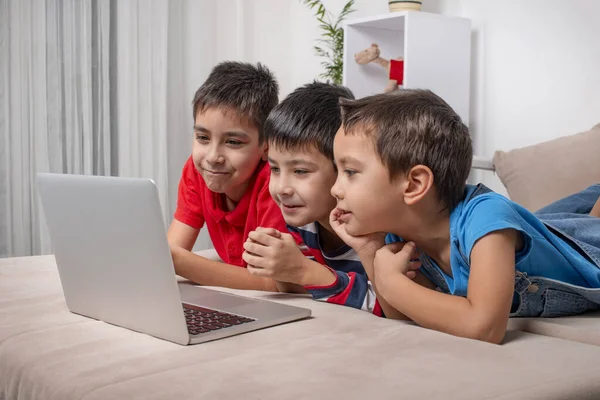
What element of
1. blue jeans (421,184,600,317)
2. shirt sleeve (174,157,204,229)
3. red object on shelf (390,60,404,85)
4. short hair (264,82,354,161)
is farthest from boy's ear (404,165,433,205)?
red object on shelf (390,60,404,85)

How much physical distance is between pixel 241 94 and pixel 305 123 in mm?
305

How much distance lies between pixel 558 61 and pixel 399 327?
80.8 inches

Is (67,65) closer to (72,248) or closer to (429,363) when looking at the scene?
(72,248)

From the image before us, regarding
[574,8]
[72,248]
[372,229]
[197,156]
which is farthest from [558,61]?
[72,248]

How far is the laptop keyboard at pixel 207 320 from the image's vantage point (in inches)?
41.6

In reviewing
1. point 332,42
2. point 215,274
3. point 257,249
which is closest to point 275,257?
point 257,249

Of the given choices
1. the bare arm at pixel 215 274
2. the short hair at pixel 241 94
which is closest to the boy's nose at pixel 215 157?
the short hair at pixel 241 94

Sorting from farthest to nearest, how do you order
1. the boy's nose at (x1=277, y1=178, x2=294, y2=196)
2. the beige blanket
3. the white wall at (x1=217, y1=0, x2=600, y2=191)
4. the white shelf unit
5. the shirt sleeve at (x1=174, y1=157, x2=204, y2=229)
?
the white shelf unit < the white wall at (x1=217, y1=0, x2=600, y2=191) < the shirt sleeve at (x1=174, y1=157, x2=204, y2=229) < the boy's nose at (x1=277, y1=178, x2=294, y2=196) < the beige blanket

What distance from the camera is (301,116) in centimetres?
147

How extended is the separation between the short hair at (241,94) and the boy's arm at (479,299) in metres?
0.71

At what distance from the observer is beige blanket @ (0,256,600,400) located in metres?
0.79

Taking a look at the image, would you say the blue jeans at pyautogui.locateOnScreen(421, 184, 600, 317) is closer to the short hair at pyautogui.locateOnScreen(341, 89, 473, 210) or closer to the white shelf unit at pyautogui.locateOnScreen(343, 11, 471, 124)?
the short hair at pyautogui.locateOnScreen(341, 89, 473, 210)

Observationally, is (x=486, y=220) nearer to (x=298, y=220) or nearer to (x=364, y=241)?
(x=364, y=241)

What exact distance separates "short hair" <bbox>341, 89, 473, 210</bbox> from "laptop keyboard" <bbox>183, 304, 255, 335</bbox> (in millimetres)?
341
